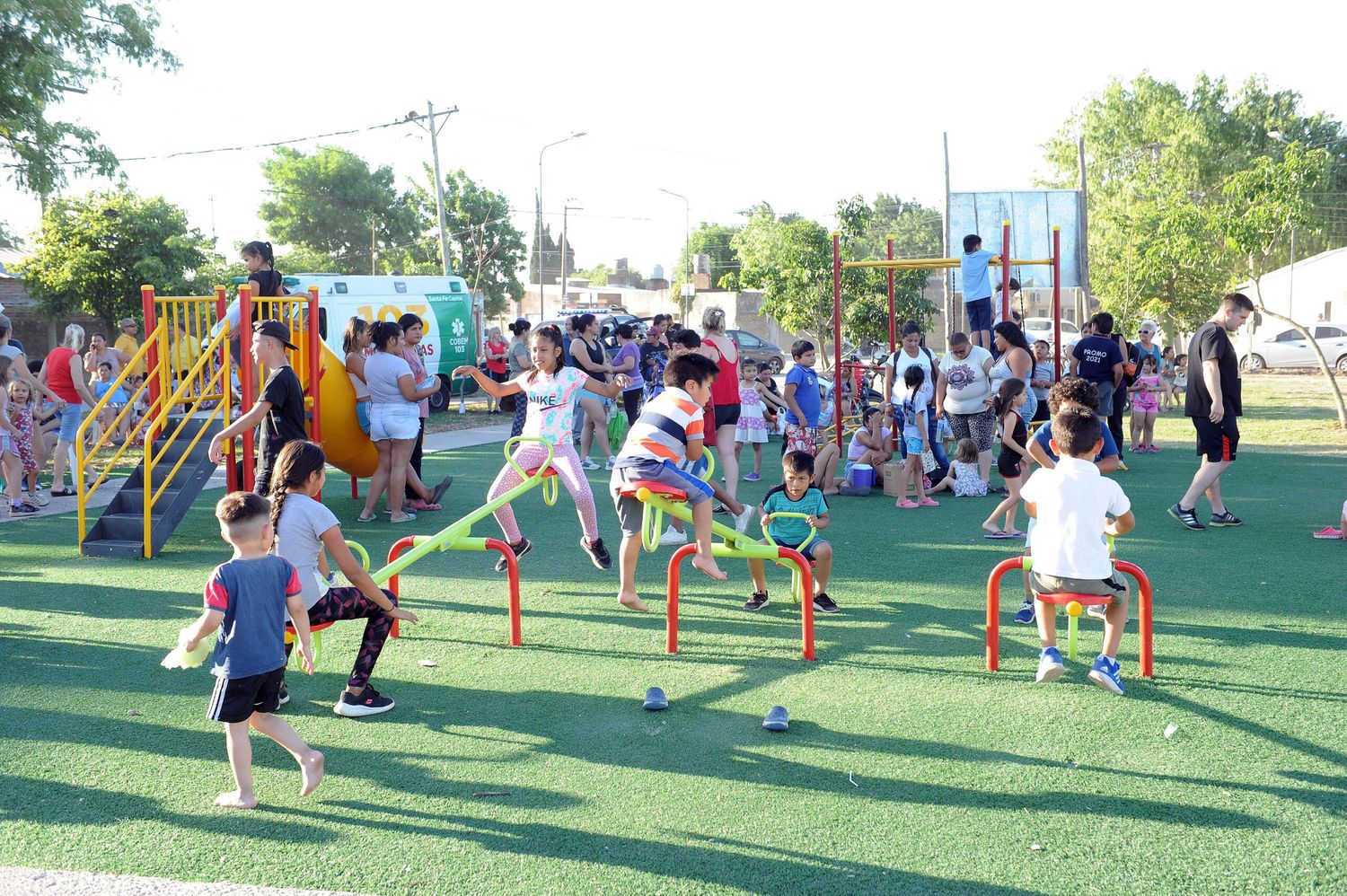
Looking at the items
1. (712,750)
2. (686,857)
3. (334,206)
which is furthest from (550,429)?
(334,206)

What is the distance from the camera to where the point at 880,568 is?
8477mm

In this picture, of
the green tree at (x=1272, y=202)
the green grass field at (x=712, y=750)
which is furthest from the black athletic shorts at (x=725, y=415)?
the green tree at (x=1272, y=202)

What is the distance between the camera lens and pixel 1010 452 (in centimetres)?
890

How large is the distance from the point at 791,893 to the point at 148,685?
12.2 ft

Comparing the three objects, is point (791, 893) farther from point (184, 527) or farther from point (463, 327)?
point (463, 327)

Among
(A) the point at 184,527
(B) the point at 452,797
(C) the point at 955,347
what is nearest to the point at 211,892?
(B) the point at 452,797

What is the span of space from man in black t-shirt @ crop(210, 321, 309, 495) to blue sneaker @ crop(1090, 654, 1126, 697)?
5.37 meters

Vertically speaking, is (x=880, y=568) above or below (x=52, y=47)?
below

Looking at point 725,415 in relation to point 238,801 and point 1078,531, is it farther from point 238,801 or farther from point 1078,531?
point 238,801

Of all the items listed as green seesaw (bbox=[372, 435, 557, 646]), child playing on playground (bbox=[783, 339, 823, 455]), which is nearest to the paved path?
green seesaw (bbox=[372, 435, 557, 646])

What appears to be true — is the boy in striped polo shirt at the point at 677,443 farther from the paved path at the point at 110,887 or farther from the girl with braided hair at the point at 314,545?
the paved path at the point at 110,887

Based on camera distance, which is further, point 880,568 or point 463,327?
point 463,327

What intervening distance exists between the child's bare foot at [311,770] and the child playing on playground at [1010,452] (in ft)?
15.6

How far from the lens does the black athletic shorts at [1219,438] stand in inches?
373
